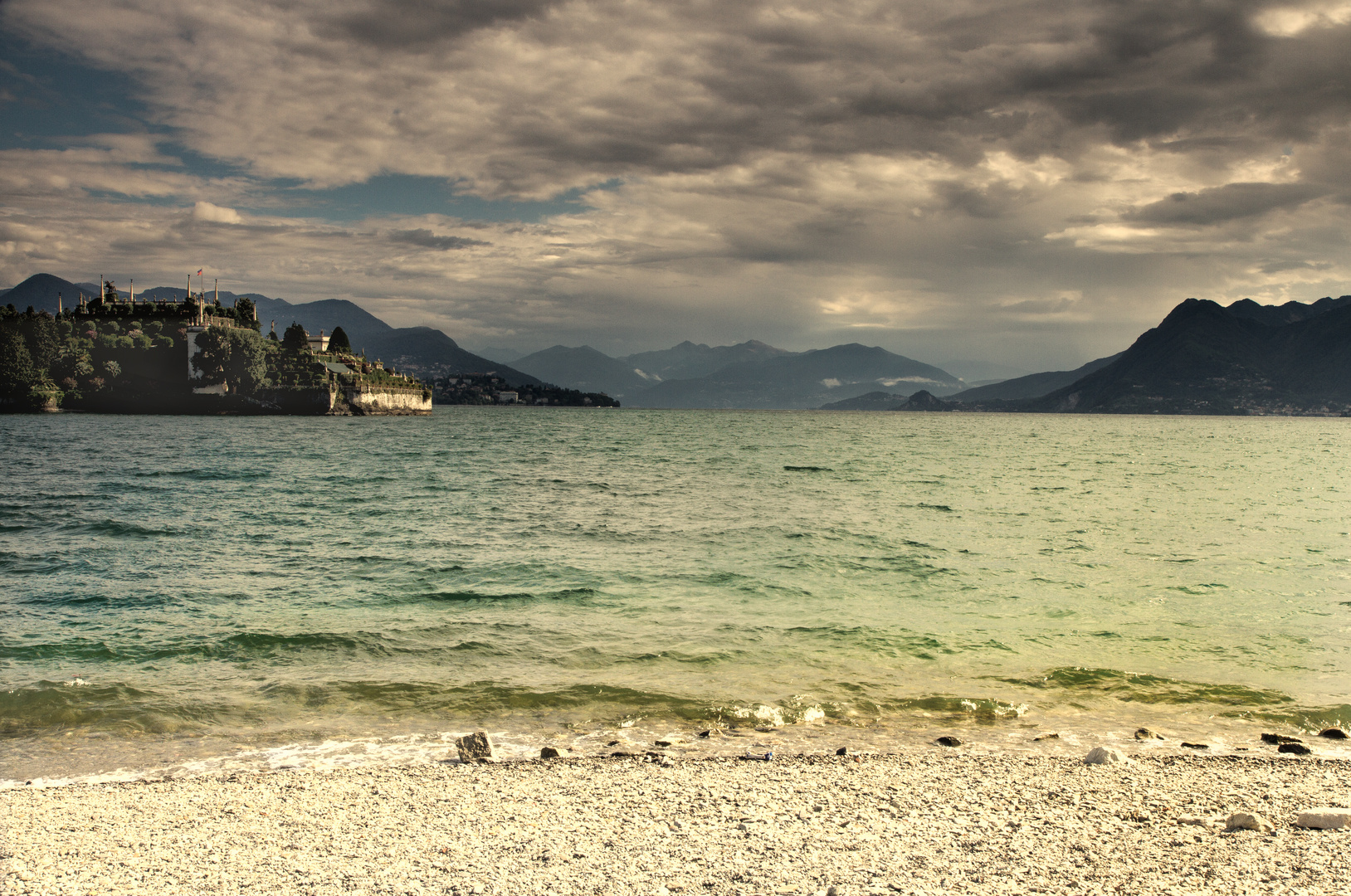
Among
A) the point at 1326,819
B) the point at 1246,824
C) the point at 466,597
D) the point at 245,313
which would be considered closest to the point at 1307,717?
the point at 1326,819

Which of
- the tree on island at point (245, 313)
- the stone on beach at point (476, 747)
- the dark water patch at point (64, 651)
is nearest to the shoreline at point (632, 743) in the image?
the stone on beach at point (476, 747)

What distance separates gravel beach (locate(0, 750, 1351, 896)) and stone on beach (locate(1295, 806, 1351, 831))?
0.16m

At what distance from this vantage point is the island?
151 m

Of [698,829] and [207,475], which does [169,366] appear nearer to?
[207,475]

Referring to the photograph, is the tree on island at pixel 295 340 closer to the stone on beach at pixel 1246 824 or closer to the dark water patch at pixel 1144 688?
the dark water patch at pixel 1144 688

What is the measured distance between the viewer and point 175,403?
168750 millimetres

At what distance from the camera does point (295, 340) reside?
183 m

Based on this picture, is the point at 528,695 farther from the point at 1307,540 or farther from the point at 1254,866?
the point at 1307,540

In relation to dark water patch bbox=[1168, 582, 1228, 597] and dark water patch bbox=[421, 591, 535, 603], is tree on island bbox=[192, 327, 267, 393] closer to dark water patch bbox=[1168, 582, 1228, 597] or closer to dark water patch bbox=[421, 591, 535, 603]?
dark water patch bbox=[421, 591, 535, 603]

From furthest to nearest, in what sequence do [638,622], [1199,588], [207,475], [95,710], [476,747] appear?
[207,475] → [1199,588] → [638,622] → [95,710] → [476,747]

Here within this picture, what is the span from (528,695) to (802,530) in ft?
62.8

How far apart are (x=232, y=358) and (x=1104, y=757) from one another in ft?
614

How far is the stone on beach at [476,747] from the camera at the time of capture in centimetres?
898

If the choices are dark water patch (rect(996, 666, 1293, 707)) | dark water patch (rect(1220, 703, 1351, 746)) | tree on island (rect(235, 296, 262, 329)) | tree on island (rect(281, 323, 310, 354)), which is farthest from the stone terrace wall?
dark water patch (rect(1220, 703, 1351, 746))
